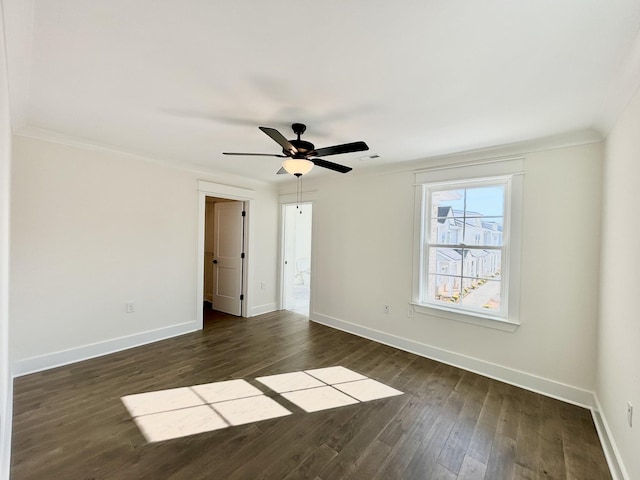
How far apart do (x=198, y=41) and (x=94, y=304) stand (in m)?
3.22

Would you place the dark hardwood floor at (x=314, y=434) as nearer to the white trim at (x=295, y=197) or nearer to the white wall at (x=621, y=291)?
the white wall at (x=621, y=291)

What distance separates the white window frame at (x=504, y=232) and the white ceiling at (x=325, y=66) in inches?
16.6

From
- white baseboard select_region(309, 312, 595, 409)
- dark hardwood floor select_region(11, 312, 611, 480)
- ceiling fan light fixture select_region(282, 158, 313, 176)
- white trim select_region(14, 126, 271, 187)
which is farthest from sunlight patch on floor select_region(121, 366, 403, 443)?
white trim select_region(14, 126, 271, 187)

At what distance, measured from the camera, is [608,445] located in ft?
6.41

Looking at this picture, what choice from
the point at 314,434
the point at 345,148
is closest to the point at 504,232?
the point at 345,148

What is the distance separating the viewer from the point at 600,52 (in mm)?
1475

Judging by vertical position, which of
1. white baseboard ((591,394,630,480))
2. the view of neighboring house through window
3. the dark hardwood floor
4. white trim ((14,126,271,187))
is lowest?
the dark hardwood floor

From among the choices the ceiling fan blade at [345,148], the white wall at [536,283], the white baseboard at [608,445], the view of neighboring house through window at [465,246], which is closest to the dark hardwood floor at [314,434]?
the white baseboard at [608,445]

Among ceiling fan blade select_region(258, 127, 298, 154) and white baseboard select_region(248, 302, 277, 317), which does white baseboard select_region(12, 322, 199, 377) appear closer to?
white baseboard select_region(248, 302, 277, 317)

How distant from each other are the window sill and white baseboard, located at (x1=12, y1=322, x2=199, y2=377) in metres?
3.36

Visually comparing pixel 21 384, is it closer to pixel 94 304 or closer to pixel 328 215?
pixel 94 304

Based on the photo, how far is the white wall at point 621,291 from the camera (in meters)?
1.62

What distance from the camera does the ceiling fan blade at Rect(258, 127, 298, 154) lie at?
2008 mm

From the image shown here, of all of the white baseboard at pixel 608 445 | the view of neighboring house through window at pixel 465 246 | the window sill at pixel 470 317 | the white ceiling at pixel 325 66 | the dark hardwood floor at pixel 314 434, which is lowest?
the dark hardwood floor at pixel 314 434
